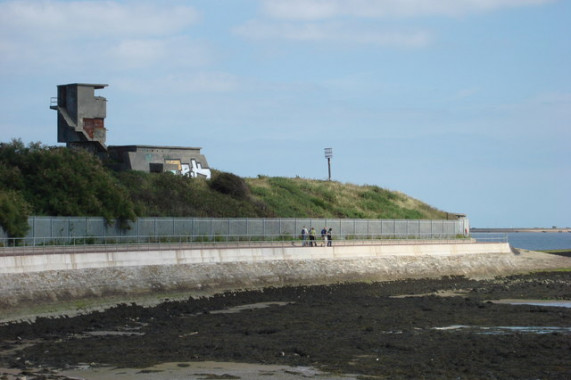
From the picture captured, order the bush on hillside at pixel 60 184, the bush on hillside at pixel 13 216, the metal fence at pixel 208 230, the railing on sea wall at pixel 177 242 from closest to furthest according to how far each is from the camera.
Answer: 1. the railing on sea wall at pixel 177 242
2. the bush on hillside at pixel 13 216
3. the metal fence at pixel 208 230
4. the bush on hillside at pixel 60 184

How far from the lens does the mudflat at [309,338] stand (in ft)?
Answer: 80.5

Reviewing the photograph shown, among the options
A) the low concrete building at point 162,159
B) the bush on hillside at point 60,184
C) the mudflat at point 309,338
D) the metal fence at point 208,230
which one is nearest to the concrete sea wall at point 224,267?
the mudflat at point 309,338

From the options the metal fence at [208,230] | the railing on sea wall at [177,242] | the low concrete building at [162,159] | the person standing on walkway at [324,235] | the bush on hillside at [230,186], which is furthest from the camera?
the bush on hillside at [230,186]

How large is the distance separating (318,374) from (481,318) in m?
14.6

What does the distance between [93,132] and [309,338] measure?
4587cm

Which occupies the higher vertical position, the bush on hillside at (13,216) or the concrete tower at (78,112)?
the concrete tower at (78,112)

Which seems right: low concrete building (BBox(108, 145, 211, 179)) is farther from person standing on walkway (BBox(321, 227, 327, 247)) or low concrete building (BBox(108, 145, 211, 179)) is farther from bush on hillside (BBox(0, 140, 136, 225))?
person standing on walkway (BBox(321, 227, 327, 247))

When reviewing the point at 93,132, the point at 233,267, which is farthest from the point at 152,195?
the point at 233,267

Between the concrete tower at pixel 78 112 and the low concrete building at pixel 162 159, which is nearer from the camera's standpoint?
the concrete tower at pixel 78 112

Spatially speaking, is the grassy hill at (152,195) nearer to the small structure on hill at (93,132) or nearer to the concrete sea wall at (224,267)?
the small structure on hill at (93,132)

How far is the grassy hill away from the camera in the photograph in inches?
2174

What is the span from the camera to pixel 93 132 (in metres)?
72.2

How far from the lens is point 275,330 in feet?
108

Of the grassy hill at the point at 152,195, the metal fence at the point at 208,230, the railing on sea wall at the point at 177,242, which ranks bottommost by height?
the railing on sea wall at the point at 177,242
